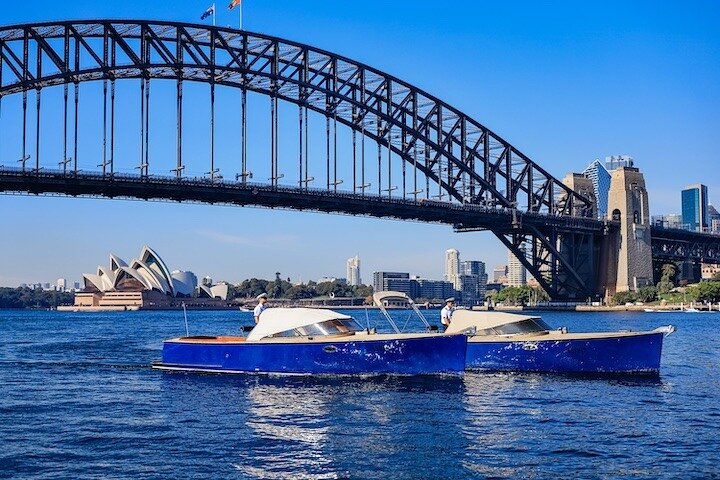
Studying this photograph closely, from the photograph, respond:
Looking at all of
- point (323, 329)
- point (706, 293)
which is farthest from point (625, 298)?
point (323, 329)

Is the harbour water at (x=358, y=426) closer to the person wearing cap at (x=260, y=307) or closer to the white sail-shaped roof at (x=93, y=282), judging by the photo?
the person wearing cap at (x=260, y=307)

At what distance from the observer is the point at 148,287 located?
172250 mm

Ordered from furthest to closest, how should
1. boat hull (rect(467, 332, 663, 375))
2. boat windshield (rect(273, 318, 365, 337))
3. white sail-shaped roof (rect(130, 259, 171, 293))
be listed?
1. white sail-shaped roof (rect(130, 259, 171, 293))
2. boat hull (rect(467, 332, 663, 375))
3. boat windshield (rect(273, 318, 365, 337))

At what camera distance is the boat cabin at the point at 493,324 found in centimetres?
3000

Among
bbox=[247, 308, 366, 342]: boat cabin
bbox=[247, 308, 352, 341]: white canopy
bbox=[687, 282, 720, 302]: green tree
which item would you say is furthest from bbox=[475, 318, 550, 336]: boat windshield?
bbox=[687, 282, 720, 302]: green tree

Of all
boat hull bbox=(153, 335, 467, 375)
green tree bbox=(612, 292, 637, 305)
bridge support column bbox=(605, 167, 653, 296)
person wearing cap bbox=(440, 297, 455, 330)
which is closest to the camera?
boat hull bbox=(153, 335, 467, 375)

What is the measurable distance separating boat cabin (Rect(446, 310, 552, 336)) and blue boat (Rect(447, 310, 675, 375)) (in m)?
0.15

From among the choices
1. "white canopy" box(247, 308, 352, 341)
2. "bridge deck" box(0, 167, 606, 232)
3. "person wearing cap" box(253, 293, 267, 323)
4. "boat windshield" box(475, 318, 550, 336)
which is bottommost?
"boat windshield" box(475, 318, 550, 336)

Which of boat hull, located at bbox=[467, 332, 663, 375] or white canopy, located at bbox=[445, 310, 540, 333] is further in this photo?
white canopy, located at bbox=[445, 310, 540, 333]

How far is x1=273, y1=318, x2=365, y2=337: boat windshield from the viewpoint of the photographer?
27.5 m

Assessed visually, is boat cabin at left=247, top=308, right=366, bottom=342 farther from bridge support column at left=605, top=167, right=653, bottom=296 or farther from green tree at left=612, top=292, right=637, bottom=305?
bridge support column at left=605, top=167, right=653, bottom=296

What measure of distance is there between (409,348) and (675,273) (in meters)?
133

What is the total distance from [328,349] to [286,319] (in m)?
1.78

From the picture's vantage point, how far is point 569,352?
2898 centimetres
